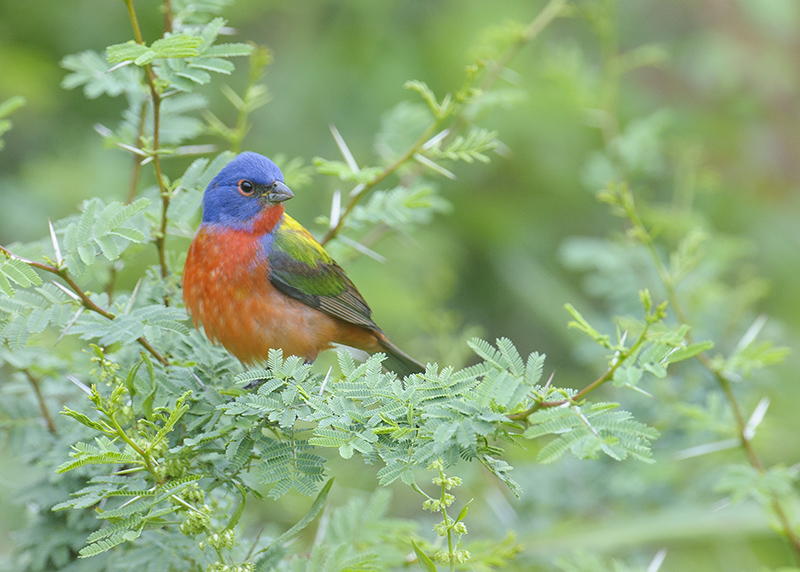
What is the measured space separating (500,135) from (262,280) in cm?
440

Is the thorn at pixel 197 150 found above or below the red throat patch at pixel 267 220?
above

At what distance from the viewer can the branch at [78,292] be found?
2.29m

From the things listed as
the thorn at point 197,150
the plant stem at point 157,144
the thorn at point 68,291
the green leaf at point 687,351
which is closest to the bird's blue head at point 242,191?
the thorn at point 197,150

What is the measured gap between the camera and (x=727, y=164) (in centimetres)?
809

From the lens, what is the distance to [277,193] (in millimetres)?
3576

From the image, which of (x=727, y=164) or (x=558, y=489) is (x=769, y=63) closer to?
(x=727, y=164)

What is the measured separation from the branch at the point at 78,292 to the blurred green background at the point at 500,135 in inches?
134

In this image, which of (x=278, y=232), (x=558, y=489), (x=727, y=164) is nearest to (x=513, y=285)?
(x=727, y=164)

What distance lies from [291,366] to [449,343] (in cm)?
224

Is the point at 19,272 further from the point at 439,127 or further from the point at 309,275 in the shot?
the point at 439,127

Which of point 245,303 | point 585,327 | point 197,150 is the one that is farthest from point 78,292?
point 585,327

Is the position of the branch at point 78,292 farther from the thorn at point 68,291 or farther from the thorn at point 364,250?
the thorn at point 364,250

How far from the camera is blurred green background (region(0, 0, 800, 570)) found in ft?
22.4

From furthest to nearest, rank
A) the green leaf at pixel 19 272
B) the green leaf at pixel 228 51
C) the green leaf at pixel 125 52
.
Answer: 1. the green leaf at pixel 228 51
2. the green leaf at pixel 125 52
3. the green leaf at pixel 19 272
